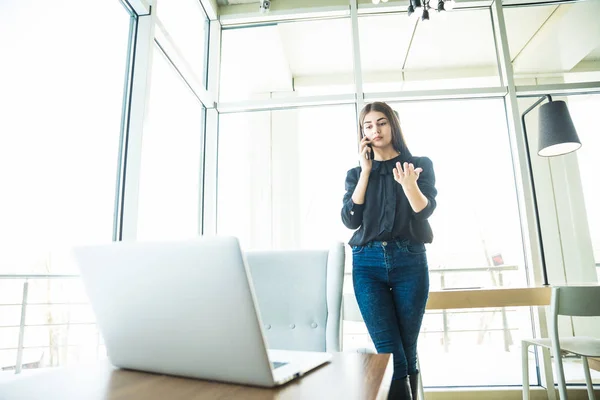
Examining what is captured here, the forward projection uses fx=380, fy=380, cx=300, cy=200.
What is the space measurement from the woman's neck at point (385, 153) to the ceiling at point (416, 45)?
1.83 meters

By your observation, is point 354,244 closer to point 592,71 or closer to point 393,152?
point 393,152

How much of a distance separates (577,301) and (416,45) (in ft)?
7.94

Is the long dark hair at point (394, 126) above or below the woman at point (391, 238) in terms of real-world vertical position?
above

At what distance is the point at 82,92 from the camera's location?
177 cm

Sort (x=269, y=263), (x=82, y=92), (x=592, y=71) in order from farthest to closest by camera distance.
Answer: (x=592, y=71)
(x=82, y=92)
(x=269, y=263)

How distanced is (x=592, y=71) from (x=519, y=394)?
256 centimetres

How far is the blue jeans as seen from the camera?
1284 millimetres

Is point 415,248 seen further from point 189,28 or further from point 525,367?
point 189,28

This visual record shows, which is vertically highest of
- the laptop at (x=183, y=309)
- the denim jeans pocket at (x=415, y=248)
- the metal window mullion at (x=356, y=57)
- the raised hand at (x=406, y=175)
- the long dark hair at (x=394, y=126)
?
the metal window mullion at (x=356, y=57)

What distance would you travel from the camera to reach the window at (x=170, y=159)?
7.13 ft

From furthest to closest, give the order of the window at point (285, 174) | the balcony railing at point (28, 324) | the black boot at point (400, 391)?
1. the window at point (285, 174)
2. the balcony railing at point (28, 324)
3. the black boot at point (400, 391)

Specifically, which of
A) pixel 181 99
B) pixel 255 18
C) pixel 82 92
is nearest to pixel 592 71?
pixel 255 18

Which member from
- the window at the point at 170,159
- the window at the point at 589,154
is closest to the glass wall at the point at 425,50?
the window at the point at 589,154

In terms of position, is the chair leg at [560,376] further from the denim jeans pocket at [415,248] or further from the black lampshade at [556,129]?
the black lampshade at [556,129]
